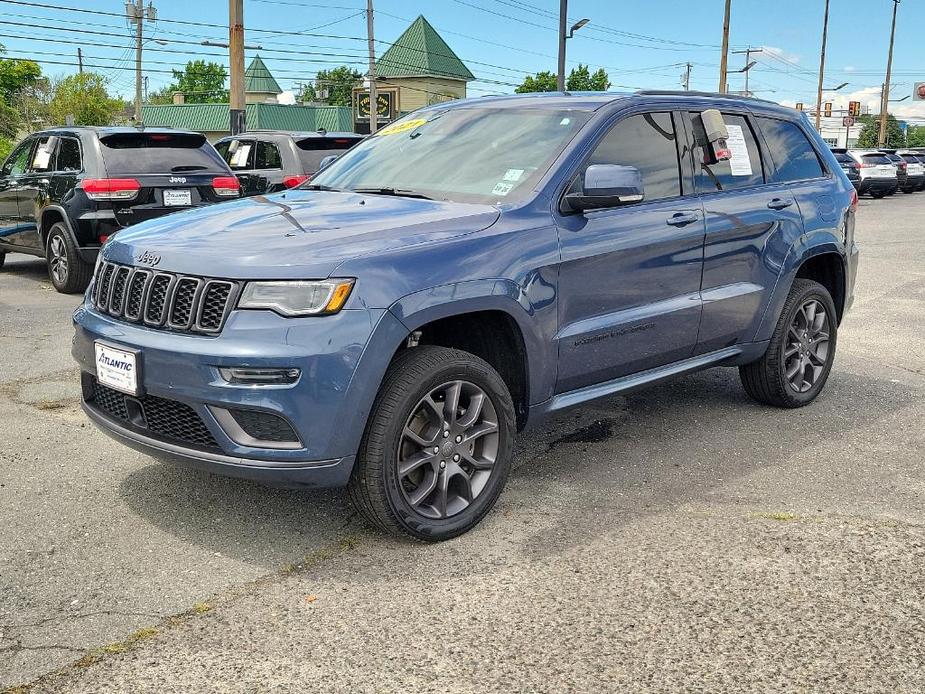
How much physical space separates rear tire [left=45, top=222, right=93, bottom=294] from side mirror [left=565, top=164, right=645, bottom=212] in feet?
23.1

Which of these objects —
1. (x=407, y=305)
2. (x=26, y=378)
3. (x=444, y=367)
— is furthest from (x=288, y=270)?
(x=26, y=378)

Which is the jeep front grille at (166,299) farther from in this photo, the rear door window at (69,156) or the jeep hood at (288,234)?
the rear door window at (69,156)

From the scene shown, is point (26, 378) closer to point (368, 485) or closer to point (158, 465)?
point (158, 465)

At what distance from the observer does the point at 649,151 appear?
16.5 feet

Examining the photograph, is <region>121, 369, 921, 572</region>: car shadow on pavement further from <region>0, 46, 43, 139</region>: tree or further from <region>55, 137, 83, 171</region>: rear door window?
<region>0, 46, 43, 139</region>: tree

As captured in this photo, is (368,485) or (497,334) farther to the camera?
(497,334)

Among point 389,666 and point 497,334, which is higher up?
point 497,334

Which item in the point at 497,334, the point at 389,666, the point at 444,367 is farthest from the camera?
the point at 497,334

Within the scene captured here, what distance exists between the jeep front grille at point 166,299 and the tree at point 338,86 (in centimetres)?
11094

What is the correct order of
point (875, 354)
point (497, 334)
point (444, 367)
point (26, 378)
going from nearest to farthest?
point (444, 367) → point (497, 334) → point (26, 378) → point (875, 354)

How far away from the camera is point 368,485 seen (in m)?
3.76

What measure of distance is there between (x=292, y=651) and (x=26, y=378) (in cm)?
424

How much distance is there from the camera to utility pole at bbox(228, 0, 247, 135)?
2069 cm

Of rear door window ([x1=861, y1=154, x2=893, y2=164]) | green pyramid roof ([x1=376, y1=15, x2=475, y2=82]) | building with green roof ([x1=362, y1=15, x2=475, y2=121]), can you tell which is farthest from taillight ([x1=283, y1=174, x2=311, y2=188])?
green pyramid roof ([x1=376, y1=15, x2=475, y2=82])
